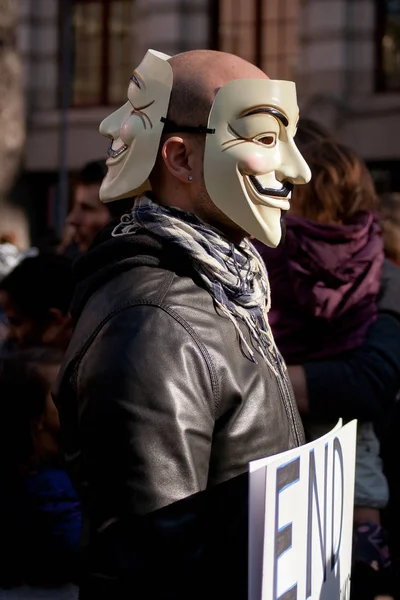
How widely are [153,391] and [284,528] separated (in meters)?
0.32

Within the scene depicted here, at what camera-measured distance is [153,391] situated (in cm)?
163

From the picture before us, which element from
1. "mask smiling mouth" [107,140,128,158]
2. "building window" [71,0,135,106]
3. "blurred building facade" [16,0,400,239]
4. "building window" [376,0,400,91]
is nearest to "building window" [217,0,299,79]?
"blurred building facade" [16,0,400,239]

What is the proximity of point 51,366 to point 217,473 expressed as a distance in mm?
1448

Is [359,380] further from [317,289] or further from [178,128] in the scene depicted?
[178,128]

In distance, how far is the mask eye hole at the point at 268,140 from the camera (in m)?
1.92

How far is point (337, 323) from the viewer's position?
2863mm

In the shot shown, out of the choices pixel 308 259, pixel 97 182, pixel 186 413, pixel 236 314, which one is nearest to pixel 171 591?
pixel 186 413

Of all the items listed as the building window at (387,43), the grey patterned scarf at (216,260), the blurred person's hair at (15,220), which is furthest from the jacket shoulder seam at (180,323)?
the blurred person's hair at (15,220)

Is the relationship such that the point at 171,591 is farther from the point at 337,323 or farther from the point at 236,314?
the point at 337,323

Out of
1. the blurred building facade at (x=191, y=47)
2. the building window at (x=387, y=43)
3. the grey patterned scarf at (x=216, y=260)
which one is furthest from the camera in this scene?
the building window at (x=387, y=43)

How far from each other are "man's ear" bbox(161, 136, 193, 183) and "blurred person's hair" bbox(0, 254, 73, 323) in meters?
1.67

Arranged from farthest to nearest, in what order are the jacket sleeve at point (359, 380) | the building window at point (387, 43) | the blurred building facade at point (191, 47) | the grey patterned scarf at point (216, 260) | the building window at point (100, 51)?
the building window at point (100, 51) < the building window at point (387, 43) < the blurred building facade at point (191, 47) < the jacket sleeve at point (359, 380) < the grey patterned scarf at point (216, 260)

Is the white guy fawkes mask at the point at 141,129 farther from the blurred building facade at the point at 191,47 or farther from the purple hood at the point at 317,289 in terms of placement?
the blurred building facade at the point at 191,47

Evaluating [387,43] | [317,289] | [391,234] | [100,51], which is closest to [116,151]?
[317,289]
